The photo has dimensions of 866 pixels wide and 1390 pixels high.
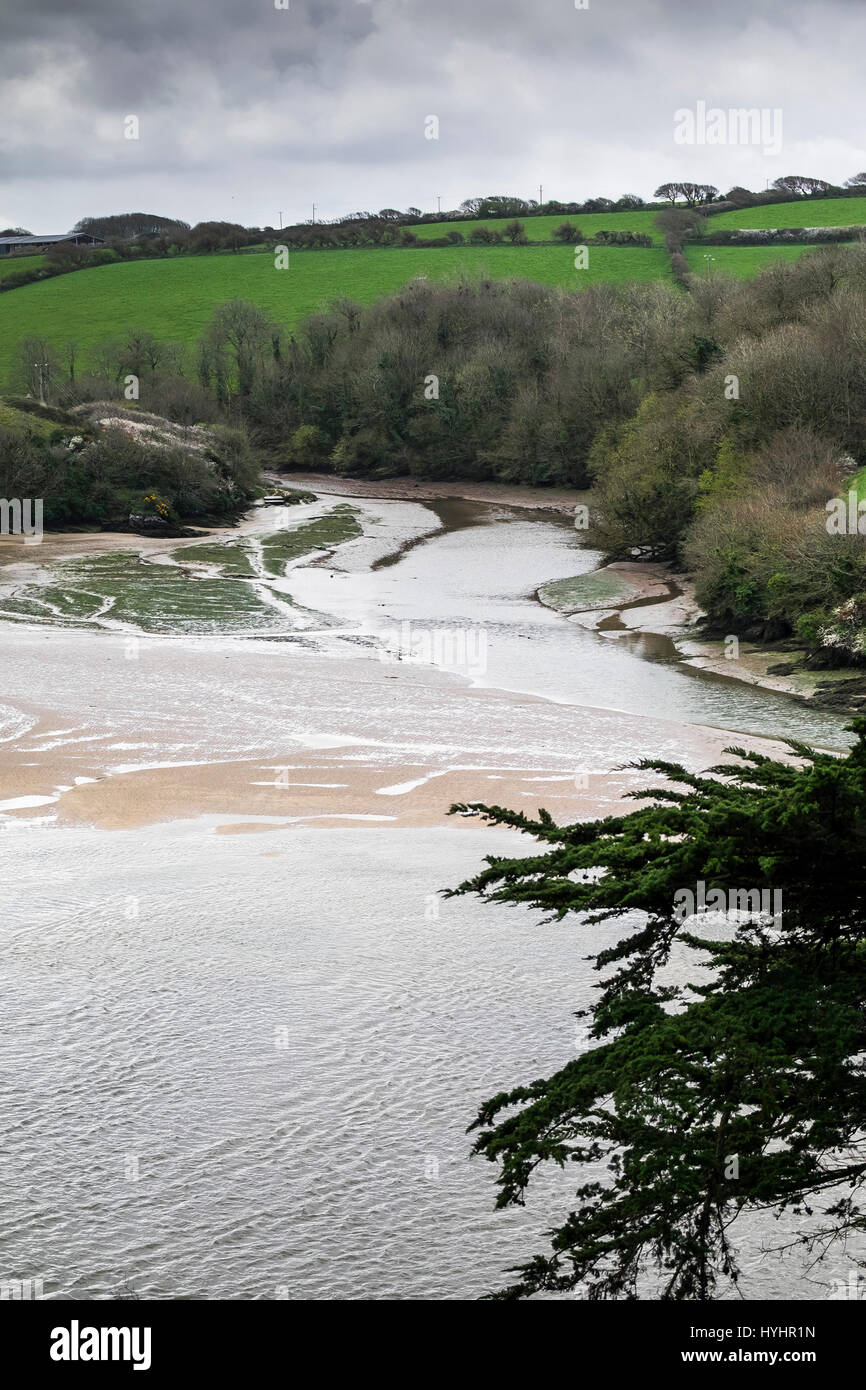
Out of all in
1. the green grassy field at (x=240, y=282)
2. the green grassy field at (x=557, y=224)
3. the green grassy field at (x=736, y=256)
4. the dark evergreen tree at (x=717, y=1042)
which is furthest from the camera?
the green grassy field at (x=557, y=224)

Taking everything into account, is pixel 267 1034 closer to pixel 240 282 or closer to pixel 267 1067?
pixel 267 1067

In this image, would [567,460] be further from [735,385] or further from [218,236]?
[218,236]

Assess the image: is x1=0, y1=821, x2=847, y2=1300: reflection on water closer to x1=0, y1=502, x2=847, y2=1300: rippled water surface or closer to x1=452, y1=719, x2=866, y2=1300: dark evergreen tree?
x1=0, y1=502, x2=847, y2=1300: rippled water surface

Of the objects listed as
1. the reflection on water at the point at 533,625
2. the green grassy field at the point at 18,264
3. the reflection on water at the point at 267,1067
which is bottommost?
the reflection on water at the point at 267,1067

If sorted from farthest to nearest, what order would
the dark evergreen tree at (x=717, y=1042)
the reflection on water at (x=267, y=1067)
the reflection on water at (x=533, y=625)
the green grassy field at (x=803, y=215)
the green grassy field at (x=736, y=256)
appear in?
1. the green grassy field at (x=803, y=215)
2. the green grassy field at (x=736, y=256)
3. the reflection on water at (x=533, y=625)
4. the reflection on water at (x=267, y=1067)
5. the dark evergreen tree at (x=717, y=1042)

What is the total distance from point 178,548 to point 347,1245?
37.4m

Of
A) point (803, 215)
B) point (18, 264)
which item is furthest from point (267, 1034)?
point (18, 264)

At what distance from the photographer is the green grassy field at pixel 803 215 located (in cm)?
8281

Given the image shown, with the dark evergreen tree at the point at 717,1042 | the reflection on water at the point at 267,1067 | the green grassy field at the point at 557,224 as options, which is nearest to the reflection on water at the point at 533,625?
the reflection on water at the point at 267,1067

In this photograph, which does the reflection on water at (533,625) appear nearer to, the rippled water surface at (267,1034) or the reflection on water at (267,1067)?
the rippled water surface at (267,1034)

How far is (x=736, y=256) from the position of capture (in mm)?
79312

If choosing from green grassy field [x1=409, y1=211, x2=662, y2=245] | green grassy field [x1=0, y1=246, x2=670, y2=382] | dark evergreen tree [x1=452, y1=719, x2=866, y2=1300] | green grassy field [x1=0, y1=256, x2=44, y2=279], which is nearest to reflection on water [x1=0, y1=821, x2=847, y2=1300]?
dark evergreen tree [x1=452, y1=719, x2=866, y2=1300]

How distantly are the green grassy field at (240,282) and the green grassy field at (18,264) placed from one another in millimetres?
3882

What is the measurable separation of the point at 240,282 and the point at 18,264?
19529 millimetres
